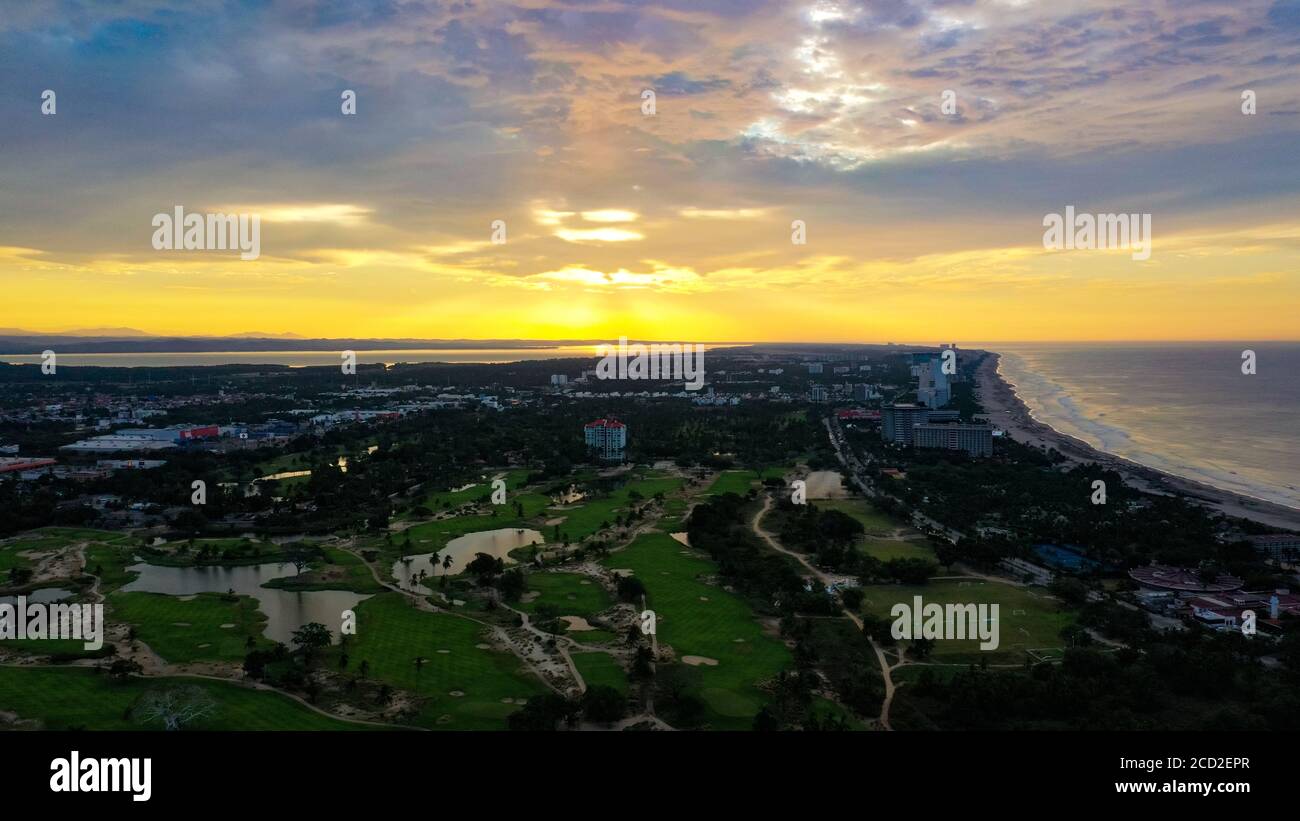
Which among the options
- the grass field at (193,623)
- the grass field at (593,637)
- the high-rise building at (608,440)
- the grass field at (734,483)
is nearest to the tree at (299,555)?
the grass field at (193,623)

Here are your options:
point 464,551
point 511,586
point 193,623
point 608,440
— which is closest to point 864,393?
point 608,440

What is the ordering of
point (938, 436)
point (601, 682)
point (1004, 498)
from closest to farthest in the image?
point (601, 682) → point (1004, 498) → point (938, 436)

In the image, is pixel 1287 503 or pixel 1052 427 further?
pixel 1052 427

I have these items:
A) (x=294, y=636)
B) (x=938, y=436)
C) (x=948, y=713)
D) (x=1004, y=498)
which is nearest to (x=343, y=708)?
(x=294, y=636)

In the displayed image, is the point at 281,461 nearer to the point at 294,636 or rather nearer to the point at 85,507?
the point at 85,507

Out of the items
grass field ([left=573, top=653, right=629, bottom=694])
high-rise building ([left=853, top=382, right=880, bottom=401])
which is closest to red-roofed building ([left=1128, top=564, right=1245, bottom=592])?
grass field ([left=573, top=653, right=629, bottom=694])

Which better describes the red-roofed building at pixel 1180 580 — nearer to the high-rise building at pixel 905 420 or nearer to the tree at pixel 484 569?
the tree at pixel 484 569
